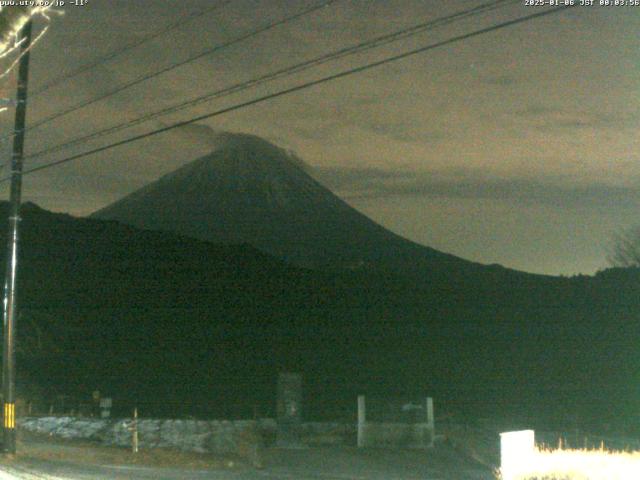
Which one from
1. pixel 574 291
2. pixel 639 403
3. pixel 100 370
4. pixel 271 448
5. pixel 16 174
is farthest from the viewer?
pixel 574 291

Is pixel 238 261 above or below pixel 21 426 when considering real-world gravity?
above

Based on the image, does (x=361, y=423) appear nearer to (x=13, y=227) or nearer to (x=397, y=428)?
(x=397, y=428)

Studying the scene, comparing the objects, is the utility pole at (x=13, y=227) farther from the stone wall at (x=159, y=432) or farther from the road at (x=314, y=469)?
the stone wall at (x=159, y=432)

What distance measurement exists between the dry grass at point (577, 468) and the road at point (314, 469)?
3.09 meters

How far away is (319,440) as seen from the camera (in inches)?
1043

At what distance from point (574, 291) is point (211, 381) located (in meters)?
35.8

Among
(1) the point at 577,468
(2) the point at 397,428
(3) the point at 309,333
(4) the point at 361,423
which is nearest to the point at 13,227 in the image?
(4) the point at 361,423

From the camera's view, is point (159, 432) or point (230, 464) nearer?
point (230, 464)

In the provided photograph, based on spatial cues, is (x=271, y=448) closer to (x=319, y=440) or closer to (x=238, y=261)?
(x=319, y=440)

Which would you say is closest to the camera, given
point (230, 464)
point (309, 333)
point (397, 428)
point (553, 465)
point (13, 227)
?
point (553, 465)

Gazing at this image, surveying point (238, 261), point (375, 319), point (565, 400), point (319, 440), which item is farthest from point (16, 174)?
point (238, 261)

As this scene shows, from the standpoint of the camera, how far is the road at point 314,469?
50.0 feet

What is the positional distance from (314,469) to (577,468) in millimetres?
8020

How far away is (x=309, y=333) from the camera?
8206 centimetres
